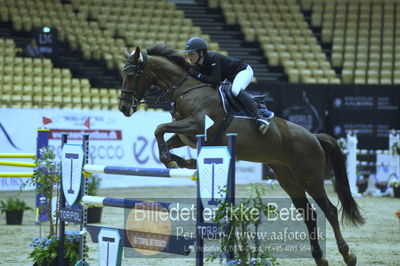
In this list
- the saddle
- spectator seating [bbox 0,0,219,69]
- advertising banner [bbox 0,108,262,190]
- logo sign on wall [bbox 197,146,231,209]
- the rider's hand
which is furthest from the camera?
spectator seating [bbox 0,0,219,69]

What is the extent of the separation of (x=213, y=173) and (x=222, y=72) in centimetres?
238

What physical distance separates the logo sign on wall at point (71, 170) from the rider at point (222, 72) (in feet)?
4.81

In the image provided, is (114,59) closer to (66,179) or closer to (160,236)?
(66,179)

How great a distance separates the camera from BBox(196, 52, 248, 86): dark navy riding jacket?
6.15 m

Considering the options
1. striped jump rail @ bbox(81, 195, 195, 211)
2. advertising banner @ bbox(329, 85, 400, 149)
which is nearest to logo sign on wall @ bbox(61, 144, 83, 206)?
striped jump rail @ bbox(81, 195, 195, 211)

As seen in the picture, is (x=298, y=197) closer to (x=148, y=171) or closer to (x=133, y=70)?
(x=133, y=70)

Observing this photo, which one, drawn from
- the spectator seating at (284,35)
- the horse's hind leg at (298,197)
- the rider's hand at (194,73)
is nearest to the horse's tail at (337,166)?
the horse's hind leg at (298,197)

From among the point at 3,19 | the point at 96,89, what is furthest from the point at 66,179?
the point at 3,19

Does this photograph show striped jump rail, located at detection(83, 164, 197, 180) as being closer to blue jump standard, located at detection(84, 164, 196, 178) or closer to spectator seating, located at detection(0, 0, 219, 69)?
blue jump standard, located at detection(84, 164, 196, 178)

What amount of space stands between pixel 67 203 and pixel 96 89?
10.7m

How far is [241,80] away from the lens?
614 centimetres

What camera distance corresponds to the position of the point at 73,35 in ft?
56.8

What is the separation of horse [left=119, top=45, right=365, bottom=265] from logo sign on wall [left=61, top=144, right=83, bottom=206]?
2.75 ft

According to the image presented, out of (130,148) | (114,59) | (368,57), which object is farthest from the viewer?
(368,57)
